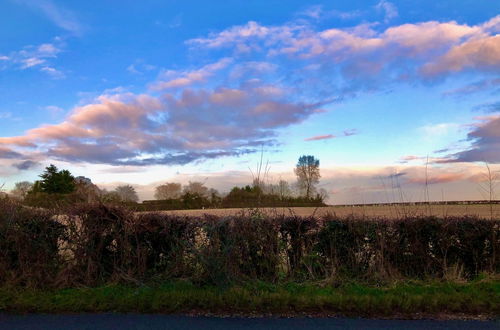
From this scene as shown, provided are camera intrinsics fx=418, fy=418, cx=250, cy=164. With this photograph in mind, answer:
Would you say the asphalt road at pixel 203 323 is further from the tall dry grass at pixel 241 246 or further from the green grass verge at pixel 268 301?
the tall dry grass at pixel 241 246

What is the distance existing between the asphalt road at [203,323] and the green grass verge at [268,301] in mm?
300

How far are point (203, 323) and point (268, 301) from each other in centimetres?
117

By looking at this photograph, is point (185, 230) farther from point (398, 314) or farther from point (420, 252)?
point (420, 252)

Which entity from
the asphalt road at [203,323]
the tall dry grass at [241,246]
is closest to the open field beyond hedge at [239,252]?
the tall dry grass at [241,246]

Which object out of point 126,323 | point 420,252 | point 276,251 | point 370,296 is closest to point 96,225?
point 126,323

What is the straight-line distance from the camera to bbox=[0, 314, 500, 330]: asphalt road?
5.73 m

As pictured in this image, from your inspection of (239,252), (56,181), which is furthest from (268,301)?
(56,181)

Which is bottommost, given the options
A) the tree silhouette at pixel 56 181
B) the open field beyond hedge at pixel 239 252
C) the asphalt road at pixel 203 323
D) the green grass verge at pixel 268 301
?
the asphalt road at pixel 203 323

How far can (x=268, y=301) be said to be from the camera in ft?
21.6

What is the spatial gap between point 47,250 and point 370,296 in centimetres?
597

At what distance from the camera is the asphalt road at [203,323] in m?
5.73

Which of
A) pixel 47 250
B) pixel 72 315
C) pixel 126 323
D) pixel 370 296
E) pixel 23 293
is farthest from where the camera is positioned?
pixel 47 250

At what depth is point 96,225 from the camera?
26.6ft

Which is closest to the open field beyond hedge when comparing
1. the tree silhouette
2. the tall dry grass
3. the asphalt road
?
the tall dry grass
